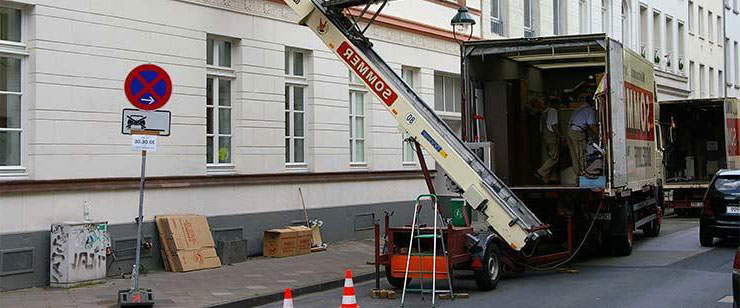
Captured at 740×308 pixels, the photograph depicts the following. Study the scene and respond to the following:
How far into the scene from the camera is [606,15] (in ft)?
110

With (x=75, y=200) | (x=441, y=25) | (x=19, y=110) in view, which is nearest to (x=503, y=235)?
(x=75, y=200)

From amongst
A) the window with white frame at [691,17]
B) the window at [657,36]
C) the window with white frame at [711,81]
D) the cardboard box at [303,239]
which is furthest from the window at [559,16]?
the window with white frame at [711,81]

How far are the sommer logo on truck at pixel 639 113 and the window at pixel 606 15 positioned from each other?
15.5 metres

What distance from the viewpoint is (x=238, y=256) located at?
15.0 metres

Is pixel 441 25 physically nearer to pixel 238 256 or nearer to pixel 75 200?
pixel 238 256

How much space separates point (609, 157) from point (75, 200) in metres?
8.13

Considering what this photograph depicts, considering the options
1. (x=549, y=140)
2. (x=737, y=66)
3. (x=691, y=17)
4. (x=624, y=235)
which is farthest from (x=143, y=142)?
(x=737, y=66)

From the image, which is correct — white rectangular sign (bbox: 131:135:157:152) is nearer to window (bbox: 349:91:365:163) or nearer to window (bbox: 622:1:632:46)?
window (bbox: 349:91:365:163)

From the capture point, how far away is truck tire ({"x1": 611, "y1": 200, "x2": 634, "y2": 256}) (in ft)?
52.1

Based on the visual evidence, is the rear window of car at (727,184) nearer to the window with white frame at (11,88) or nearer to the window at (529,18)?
the window at (529,18)

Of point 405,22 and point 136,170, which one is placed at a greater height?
point 405,22

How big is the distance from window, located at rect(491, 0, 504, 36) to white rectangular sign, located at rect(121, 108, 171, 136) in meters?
15.6

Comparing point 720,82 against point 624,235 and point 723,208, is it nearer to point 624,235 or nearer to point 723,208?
point 723,208

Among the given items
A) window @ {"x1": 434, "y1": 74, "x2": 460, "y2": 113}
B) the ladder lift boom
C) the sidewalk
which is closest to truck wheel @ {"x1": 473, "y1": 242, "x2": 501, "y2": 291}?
the ladder lift boom
